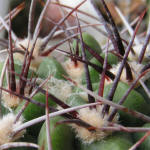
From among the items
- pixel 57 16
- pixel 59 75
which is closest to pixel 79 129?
pixel 59 75

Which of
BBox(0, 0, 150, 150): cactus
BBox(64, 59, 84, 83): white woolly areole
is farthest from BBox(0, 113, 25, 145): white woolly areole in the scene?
BBox(64, 59, 84, 83): white woolly areole

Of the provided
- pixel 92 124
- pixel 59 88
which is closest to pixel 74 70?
pixel 59 88

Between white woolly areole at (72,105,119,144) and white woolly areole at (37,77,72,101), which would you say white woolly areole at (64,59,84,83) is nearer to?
white woolly areole at (37,77,72,101)

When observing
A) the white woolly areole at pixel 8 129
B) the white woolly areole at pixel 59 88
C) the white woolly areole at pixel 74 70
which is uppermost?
the white woolly areole at pixel 74 70

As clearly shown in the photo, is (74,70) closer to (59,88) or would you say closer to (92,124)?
(59,88)

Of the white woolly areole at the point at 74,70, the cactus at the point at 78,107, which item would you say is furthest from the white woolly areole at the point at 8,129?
the white woolly areole at the point at 74,70

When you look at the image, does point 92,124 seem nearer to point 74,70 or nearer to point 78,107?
point 78,107

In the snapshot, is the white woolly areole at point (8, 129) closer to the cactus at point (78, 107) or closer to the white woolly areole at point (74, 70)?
the cactus at point (78, 107)

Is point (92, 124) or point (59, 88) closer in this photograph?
point (92, 124)

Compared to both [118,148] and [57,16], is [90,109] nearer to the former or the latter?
[118,148]
